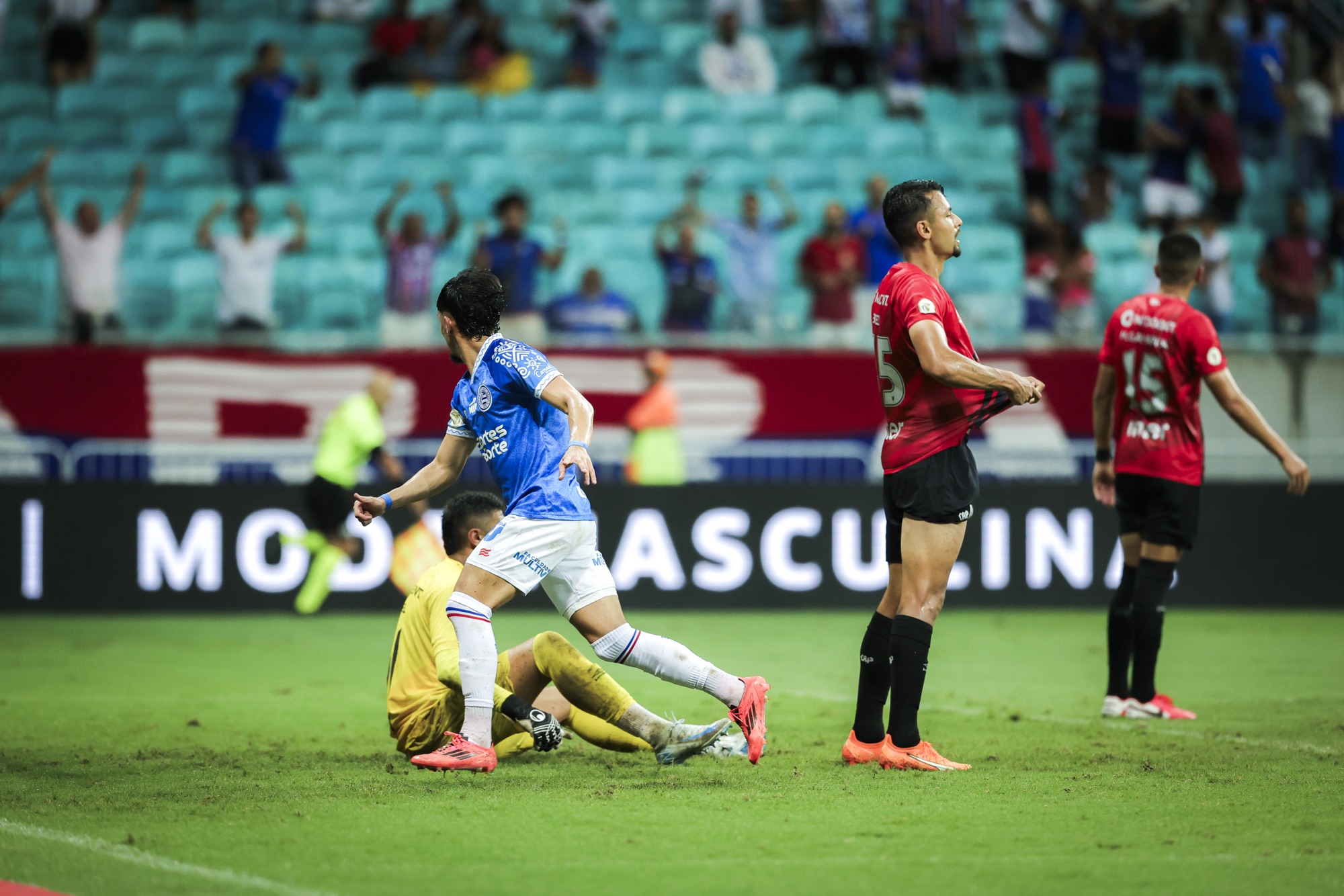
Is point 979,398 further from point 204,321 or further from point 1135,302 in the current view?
point 204,321

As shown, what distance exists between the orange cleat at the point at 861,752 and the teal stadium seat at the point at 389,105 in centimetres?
1331

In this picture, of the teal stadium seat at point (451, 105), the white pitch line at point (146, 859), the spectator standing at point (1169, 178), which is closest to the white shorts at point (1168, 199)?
the spectator standing at point (1169, 178)

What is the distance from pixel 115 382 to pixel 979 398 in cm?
995

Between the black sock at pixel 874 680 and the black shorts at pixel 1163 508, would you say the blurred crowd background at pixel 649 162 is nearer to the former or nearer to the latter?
the black shorts at pixel 1163 508

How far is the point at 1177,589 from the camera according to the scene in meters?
14.3

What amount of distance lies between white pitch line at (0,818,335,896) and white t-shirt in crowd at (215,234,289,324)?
1049 centimetres

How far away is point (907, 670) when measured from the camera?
657 centimetres

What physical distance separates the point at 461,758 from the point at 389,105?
13.4m

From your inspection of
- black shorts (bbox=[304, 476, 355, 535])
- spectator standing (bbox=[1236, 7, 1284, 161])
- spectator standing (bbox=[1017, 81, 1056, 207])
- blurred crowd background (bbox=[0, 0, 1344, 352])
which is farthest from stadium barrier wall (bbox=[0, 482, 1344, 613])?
spectator standing (bbox=[1236, 7, 1284, 161])

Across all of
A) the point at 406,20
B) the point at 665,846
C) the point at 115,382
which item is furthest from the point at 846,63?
the point at 665,846

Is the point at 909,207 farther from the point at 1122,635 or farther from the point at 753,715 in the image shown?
the point at 1122,635

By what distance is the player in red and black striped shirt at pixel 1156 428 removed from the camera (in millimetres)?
7926

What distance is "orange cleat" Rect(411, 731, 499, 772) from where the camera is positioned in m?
6.50

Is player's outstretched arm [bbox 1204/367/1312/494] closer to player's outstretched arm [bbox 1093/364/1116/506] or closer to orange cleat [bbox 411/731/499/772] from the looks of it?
player's outstretched arm [bbox 1093/364/1116/506]
